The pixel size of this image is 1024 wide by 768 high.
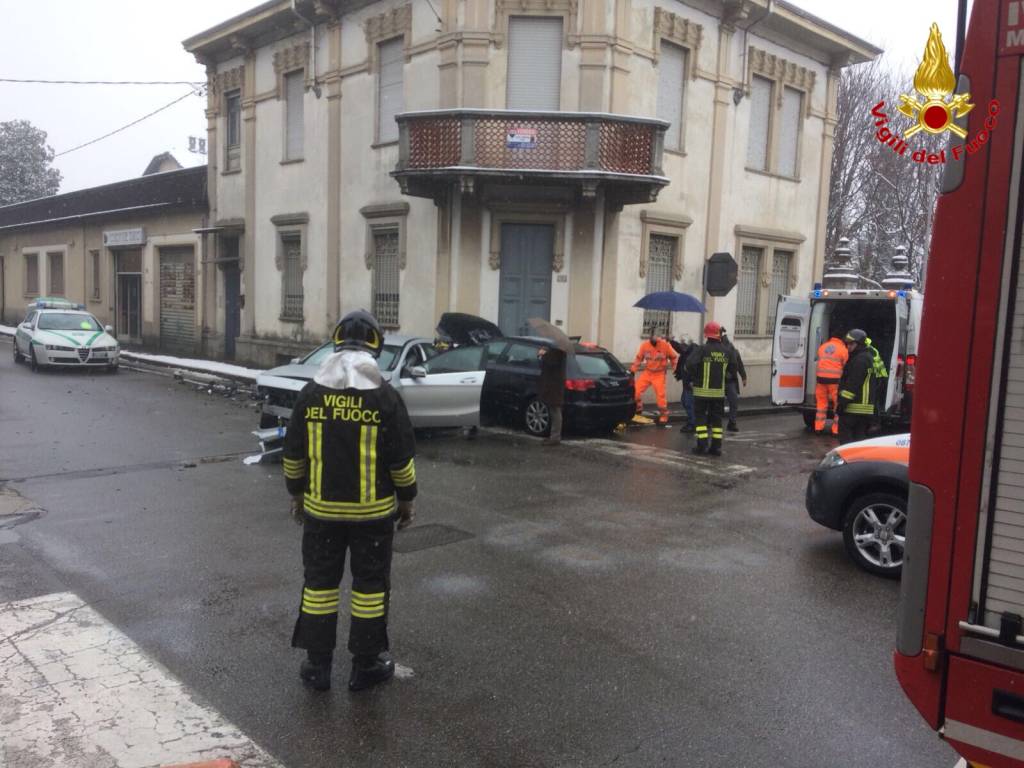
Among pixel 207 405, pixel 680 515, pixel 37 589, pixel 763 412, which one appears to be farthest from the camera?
pixel 763 412

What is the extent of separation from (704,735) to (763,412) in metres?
14.1

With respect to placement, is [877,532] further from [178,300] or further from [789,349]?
[178,300]

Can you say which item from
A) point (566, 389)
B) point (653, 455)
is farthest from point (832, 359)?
point (566, 389)

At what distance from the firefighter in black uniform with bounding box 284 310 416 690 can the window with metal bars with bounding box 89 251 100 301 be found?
99.1 ft

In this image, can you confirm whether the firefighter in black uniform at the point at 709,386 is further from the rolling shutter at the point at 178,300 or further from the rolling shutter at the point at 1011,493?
the rolling shutter at the point at 178,300

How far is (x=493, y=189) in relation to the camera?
15.8 m

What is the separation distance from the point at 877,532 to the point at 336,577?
415 centimetres

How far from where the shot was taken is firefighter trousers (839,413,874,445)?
1098cm

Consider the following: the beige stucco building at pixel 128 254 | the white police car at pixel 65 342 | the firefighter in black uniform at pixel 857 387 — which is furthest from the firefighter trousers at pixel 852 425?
the beige stucco building at pixel 128 254

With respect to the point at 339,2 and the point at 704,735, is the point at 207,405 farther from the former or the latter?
the point at 704,735

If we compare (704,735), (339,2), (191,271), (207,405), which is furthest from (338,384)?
(191,271)

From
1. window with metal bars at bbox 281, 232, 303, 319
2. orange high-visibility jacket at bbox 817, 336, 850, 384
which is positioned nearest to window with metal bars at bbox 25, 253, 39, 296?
window with metal bars at bbox 281, 232, 303, 319

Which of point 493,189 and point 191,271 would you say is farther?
point 191,271

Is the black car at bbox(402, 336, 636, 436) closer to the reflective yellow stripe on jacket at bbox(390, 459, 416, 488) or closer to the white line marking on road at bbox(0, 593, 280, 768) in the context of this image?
the white line marking on road at bbox(0, 593, 280, 768)
